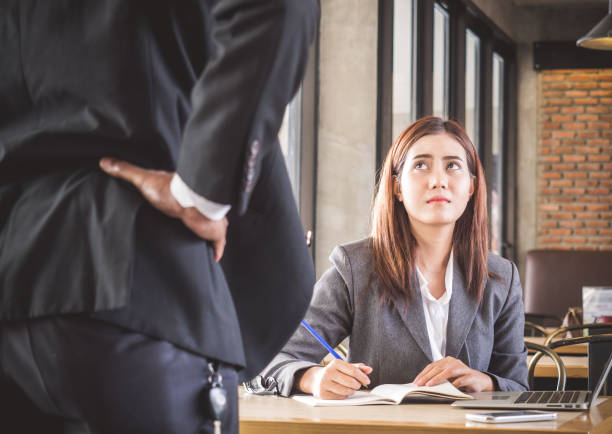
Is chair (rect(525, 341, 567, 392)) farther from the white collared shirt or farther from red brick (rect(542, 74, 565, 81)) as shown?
red brick (rect(542, 74, 565, 81))

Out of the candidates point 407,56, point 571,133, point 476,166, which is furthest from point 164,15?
point 571,133

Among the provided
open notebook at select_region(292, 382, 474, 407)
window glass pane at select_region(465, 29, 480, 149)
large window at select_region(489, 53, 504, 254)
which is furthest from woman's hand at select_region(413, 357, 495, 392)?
large window at select_region(489, 53, 504, 254)

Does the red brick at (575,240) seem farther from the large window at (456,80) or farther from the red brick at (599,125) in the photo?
the red brick at (599,125)

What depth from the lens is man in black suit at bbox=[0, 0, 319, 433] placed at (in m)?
0.82

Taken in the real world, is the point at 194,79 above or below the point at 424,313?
above

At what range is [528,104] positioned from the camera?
8.96 meters

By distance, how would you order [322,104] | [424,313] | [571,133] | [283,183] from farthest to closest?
1. [571,133]
2. [322,104]
3. [424,313]
4. [283,183]

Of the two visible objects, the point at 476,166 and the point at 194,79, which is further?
the point at 476,166

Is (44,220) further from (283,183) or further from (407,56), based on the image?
(407,56)

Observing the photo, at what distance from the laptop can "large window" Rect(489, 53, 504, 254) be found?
23.1 ft

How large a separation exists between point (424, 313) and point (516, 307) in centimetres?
27

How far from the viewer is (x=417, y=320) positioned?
2.10 m

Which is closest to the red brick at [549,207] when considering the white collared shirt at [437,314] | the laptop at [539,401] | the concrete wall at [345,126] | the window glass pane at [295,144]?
the concrete wall at [345,126]

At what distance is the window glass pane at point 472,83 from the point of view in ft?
25.8
